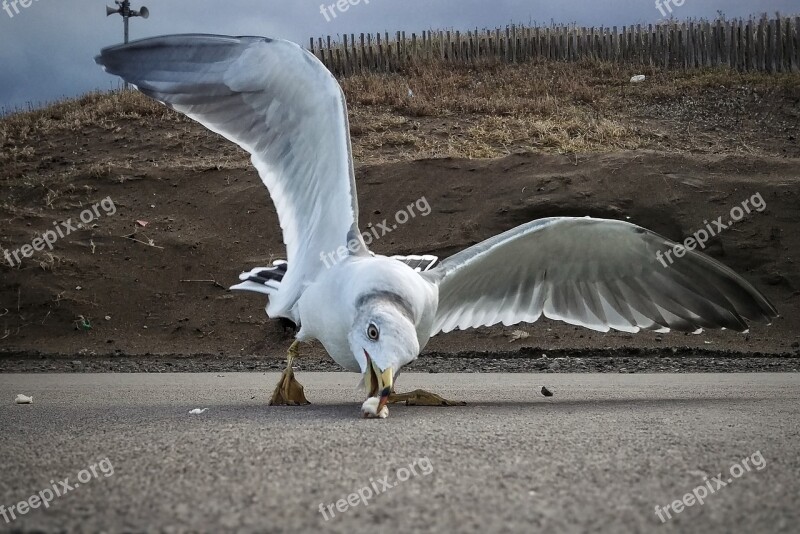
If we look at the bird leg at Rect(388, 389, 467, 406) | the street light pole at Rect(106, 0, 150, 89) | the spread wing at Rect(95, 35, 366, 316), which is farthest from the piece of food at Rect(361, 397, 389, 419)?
the street light pole at Rect(106, 0, 150, 89)

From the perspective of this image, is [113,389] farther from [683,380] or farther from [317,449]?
[683,380]

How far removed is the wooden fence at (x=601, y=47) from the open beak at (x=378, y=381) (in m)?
23.8

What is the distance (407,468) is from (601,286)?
11.8 feet

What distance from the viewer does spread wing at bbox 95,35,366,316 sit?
4973mm

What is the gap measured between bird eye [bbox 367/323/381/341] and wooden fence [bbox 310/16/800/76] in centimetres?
2381

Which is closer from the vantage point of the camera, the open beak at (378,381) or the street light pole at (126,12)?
the open beak at (378,381)

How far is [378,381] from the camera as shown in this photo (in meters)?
3.79

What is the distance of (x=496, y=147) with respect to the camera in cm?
1939

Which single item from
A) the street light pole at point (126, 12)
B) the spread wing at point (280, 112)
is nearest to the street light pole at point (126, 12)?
the street light pole at point (126, 12)

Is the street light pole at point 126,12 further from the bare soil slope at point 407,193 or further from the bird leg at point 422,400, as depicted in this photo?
the bird leg at point 422,400

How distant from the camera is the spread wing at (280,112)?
16.3ft

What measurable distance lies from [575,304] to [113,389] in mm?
3680

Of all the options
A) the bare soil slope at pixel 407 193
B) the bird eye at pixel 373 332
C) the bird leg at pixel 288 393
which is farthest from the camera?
the bare soil slope at pixel 407 193

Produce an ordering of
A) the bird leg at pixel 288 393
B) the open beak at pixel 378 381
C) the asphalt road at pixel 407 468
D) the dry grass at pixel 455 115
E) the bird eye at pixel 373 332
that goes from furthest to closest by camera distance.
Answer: the dry grass at pixel 455 115
the bird leg at pixel 288 393
the bird eye at pixel 373 332
the open beak at pixel 378 381
the asphalt road at pixel 407 468
